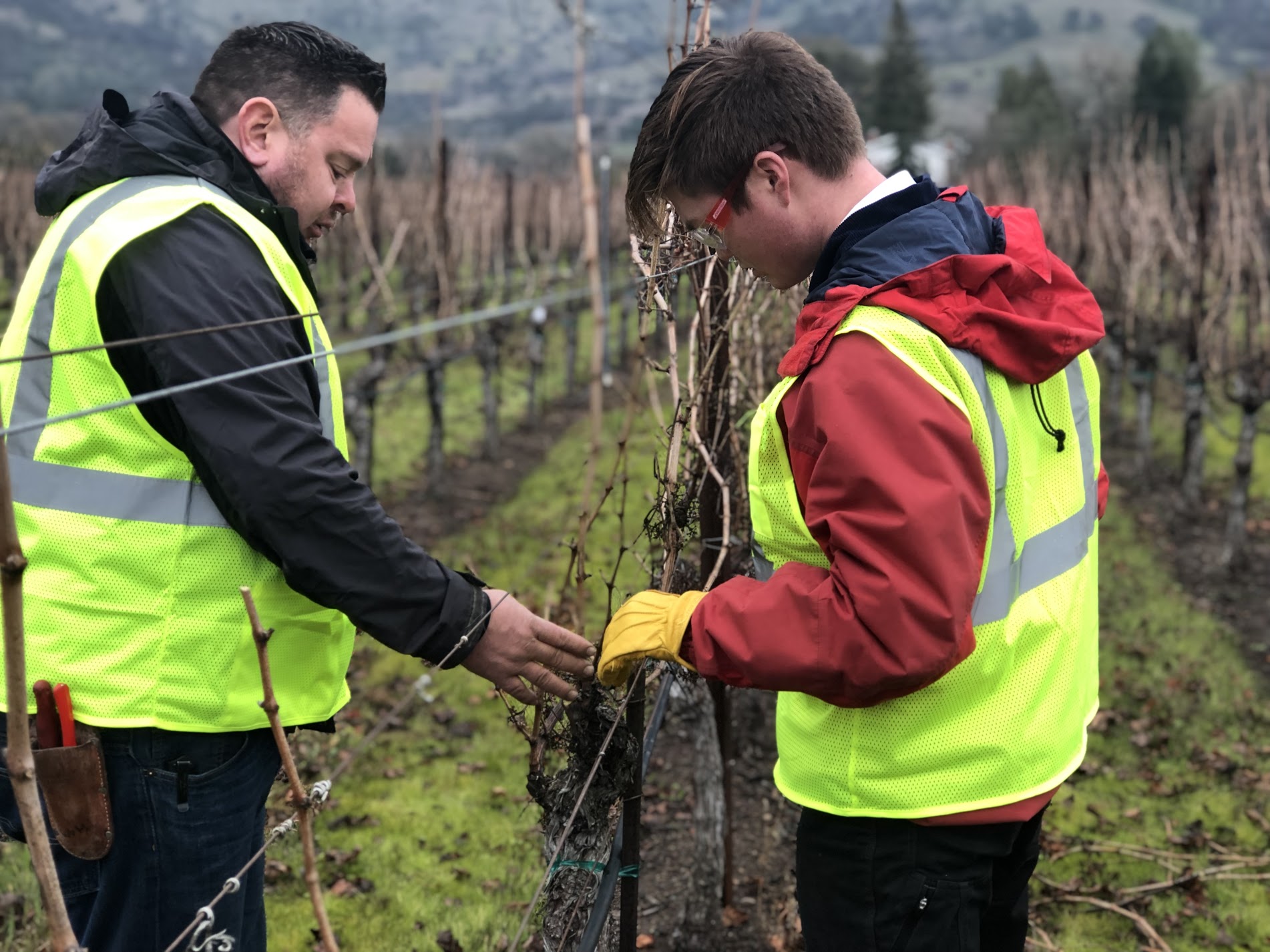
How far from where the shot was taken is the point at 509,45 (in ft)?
568

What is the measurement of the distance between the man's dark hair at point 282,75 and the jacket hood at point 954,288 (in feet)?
3.14

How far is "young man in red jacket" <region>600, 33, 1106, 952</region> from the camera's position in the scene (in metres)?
1.26

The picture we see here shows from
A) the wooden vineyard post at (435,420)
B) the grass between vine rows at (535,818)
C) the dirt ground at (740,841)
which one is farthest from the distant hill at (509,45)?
the dirt ground at (740,841)

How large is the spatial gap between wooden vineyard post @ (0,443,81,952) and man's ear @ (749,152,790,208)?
3.41ft

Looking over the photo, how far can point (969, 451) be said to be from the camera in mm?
1273

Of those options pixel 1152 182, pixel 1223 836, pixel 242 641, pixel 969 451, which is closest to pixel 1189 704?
pixel 1223 836

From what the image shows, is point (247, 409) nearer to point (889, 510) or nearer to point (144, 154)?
point (144, 154)

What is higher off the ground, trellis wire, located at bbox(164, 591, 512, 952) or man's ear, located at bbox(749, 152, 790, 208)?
man's ear, located at bbox(749, 152, 790, 208)

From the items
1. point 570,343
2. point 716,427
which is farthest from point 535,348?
point 716,427

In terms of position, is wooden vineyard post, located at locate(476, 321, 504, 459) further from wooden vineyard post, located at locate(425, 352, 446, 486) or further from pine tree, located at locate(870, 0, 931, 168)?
pine tree, located at locate(870, 0, 931, 168)

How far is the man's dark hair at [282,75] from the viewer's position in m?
1.74

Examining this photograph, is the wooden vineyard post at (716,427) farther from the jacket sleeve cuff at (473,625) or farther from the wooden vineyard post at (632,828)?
the jacket sleeve cuff at (473,625)

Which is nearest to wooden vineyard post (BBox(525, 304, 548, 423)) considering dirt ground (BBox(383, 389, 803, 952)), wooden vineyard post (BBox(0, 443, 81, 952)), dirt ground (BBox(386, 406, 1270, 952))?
dirt ground (BBox(386, 406, 1270, 952))

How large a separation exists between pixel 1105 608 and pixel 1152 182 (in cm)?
626
